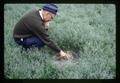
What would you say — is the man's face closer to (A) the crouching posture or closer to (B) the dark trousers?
(A) the crouching posture

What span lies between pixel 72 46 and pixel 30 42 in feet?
2.07

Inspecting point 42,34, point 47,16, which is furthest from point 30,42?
point 47,16

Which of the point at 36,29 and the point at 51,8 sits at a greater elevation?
the point at 51,8

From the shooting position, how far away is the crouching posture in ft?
25.2

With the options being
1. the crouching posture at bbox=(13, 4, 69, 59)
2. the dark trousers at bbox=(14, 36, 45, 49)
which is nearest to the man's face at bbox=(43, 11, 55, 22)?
the crouching posture at bbox=(13, 4, 69, 59)

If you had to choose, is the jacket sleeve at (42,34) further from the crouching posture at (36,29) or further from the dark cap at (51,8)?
the dark cap at (51,8)

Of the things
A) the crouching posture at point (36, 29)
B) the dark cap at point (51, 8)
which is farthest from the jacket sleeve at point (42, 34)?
the dark cap at point (51, 8)

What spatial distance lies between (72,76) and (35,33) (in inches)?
33.2

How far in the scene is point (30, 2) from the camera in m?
7.71

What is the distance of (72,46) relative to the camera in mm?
7723

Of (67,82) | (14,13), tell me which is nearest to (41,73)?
(67,82)

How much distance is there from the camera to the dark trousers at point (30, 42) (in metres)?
7.70

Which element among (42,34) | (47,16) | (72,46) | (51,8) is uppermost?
(51,8)

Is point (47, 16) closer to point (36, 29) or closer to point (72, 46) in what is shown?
point (36, 29)
